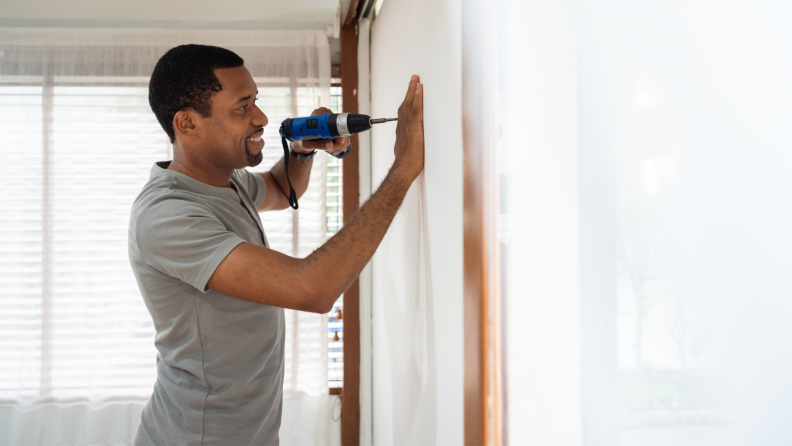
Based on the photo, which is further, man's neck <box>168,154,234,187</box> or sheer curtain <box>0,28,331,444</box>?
sheer curtain <box>0,28,331,444</box>

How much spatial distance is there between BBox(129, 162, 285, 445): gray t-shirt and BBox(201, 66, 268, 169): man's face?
0.10m

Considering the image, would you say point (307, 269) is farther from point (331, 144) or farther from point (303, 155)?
point (303, 155)

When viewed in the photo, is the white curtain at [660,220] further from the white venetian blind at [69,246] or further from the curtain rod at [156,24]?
the white venetian blind at [69,246]

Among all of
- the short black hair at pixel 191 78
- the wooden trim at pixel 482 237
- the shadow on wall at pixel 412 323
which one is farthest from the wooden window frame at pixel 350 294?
the wooden trim at pixel 482 237

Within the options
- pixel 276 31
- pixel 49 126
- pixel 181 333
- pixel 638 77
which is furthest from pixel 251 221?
pixel 49 126

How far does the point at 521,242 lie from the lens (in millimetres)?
687

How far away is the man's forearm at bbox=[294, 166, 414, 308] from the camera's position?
0.98m

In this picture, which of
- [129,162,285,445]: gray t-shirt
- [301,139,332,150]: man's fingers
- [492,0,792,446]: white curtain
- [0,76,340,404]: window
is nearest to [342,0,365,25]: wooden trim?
[0,76,340,404]: window

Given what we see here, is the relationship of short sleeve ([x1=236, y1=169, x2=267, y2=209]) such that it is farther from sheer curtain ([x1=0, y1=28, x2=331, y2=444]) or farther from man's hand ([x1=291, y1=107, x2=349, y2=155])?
sheer curtain ([x1=0, y1=28, x2=331, y2=444])

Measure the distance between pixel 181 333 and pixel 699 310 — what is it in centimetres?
116

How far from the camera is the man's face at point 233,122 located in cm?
129

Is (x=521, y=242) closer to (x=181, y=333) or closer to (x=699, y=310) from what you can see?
(x=699, y=310)

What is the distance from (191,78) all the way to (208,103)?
0.25 feet

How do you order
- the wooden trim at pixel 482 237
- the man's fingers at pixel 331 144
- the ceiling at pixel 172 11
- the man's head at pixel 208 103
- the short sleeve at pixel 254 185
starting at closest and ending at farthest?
1. the wooden trim at pixel 482 237
2. the man's head at pixel 208 103
3. the man's fingers at pixel 331 144
4. the short sleeve at pixel 254 185
5. the ceiling at pixel 172 11
